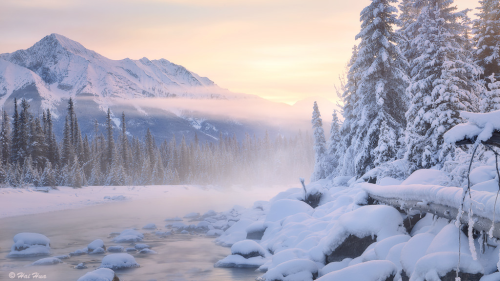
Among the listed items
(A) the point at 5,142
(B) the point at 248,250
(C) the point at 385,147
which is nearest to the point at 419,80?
(C) the point at 385,147

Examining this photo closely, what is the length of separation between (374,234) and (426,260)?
336 centimetres

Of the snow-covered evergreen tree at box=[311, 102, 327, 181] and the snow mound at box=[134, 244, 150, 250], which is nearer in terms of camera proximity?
the snow mound at box=[134, 244, 150, 250]

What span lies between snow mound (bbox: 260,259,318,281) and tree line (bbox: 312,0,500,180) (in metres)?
8.57

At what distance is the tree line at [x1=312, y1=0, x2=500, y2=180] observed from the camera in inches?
679

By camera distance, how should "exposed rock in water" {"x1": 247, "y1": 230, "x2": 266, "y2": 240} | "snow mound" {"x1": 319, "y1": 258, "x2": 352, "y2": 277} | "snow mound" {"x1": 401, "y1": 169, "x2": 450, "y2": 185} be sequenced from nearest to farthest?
"snow mound" {"x1": 319, "y1": 258, "x2": 352, "y2": 277} < "snow mound" {"x1": 401, "y1": 169, "x2": 450, "y2": 185} < "exposed rock in water" {"x1": 247, "y1": 230, "x2": 266, "y2": 240}

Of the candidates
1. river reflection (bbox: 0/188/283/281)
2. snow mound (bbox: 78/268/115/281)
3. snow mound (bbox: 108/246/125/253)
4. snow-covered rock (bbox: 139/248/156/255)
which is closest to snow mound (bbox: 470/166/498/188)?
river reflection (bbox: 0/188/283/281)

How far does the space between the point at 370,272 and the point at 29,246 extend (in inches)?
611

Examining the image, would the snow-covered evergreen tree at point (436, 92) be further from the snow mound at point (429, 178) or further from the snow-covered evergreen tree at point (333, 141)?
the snow-covered evergreen tree at point (333, 141)

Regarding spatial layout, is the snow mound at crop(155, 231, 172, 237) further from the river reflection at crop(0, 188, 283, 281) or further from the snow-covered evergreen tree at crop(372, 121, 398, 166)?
the snow-covered evergreen tree at crop(372, 121, 398, 166)

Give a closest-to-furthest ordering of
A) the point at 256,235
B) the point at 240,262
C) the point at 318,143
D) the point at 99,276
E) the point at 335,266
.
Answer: the point at 335,266
the point at 99,276
the point at 240,262
the point at 256,235
the point at 318,143

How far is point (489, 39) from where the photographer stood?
25469 mm

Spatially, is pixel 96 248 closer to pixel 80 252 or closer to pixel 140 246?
pixel 80 252

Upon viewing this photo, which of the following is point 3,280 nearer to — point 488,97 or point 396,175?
point 396,175

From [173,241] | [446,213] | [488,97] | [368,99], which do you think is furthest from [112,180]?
[446,213]
